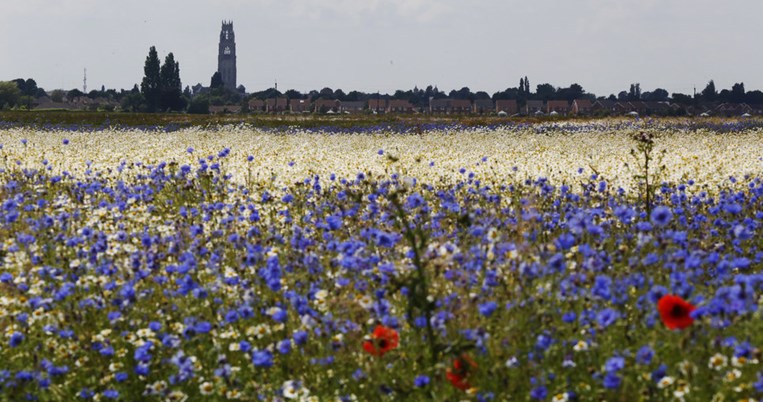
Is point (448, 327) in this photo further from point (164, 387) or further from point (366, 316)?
point (164, 387)

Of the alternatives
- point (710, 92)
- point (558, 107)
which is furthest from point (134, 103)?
point (710, 92)

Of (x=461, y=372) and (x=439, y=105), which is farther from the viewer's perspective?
(x=439, y=105)

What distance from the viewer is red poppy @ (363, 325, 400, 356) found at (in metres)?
4.32

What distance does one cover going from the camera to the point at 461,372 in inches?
167

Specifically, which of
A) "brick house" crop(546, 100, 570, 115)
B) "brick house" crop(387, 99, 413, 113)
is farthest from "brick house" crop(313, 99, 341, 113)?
"brick house" crop(546, 100, 570, 115)

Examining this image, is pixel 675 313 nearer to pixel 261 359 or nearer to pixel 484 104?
pixel 261 359

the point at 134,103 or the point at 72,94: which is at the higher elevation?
the point at 72,94

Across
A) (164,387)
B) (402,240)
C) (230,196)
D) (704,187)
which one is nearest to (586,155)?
(704,187)

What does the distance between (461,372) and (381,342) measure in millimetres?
477

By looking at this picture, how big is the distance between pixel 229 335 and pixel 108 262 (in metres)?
1.75

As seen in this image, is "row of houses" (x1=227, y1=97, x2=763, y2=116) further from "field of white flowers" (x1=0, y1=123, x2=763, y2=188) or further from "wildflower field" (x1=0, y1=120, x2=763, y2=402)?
"wildflower field" (x1=0, y1=120, x2=763, y2=402)

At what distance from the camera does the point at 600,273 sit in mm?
5203

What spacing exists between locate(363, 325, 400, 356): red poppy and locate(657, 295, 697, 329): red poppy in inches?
58.5

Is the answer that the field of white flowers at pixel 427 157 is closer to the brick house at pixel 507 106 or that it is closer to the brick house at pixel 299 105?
the brick house at pixel 299 105
